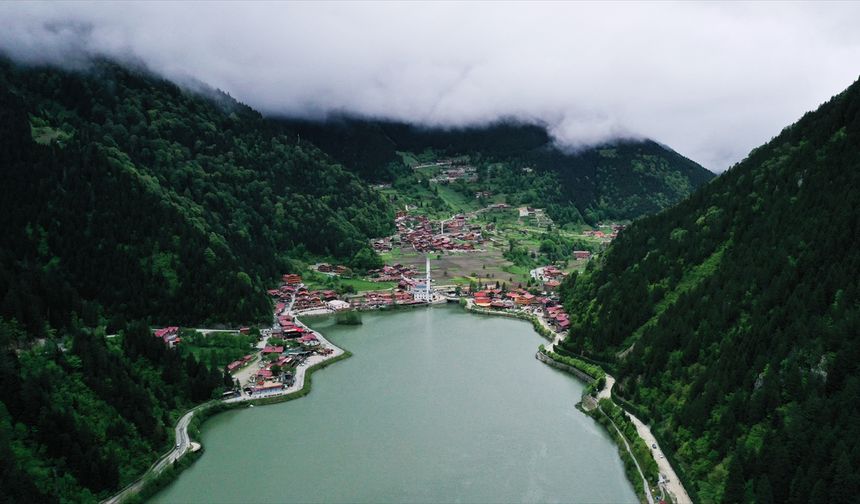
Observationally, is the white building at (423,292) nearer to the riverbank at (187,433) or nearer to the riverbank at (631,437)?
the riverbank at (187,433)

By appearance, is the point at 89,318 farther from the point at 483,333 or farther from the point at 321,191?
the point at 321,191

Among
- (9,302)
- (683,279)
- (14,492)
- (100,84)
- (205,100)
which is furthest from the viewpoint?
(205,100)

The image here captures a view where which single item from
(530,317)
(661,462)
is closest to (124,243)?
(530,317)

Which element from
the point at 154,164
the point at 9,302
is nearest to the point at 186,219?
the point at 154,164

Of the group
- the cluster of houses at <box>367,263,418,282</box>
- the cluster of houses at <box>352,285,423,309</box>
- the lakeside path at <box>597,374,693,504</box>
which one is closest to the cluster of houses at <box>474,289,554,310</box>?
the cluster of houses at <box>352,285,423,309</box>

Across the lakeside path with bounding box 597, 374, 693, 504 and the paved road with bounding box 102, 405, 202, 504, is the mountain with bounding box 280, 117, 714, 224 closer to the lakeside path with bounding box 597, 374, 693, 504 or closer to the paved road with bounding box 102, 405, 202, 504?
the lakeside path with bounding box 597, 374, 693, 504

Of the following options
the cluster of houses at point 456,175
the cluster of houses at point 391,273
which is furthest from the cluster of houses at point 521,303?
the cluster of houses at point 456,175
